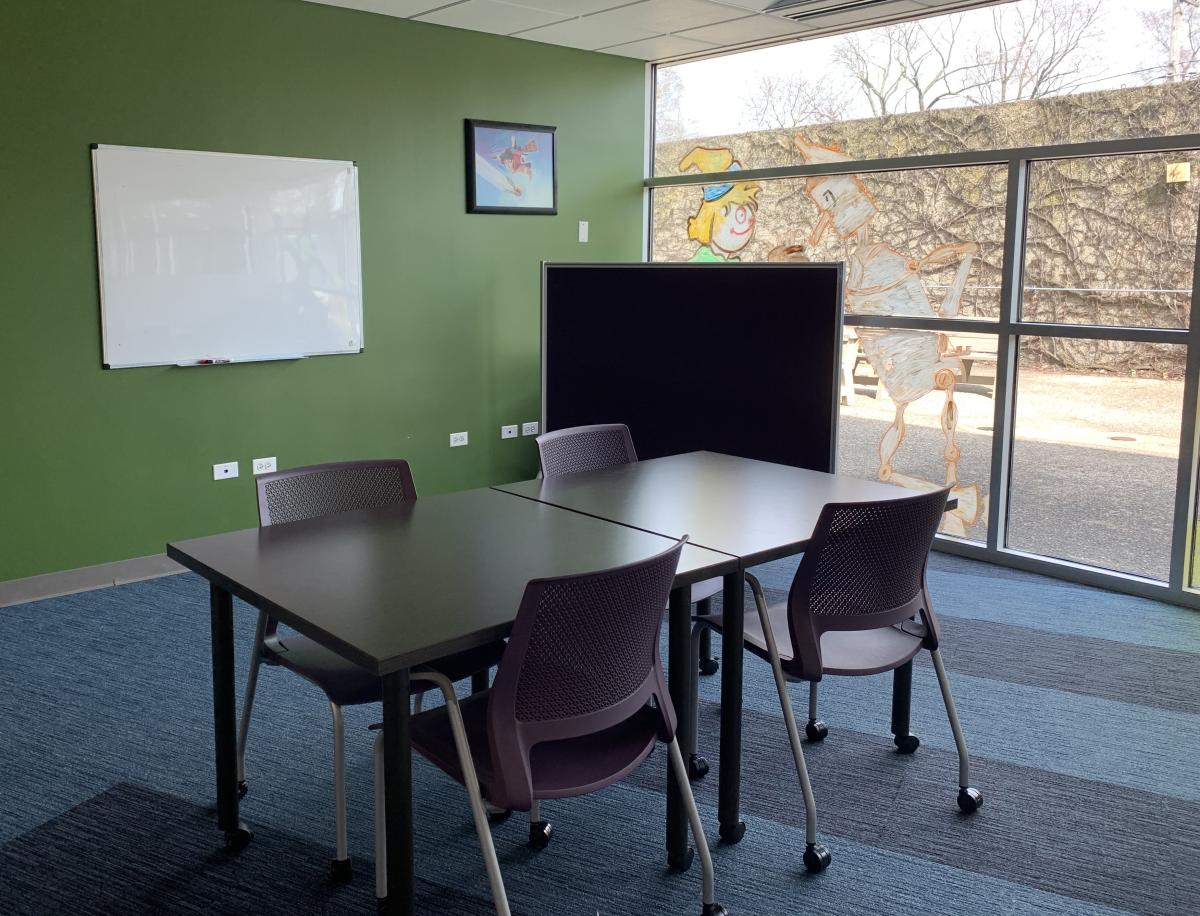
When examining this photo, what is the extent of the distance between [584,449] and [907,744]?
4.76 ft

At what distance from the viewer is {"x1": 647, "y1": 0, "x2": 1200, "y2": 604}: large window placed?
4551 millimetres

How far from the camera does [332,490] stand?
122 inches

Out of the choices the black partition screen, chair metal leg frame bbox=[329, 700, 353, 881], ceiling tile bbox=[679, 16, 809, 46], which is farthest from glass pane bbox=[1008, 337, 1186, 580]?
chair metal leg frame bbox=[329, 700, 353, 881]

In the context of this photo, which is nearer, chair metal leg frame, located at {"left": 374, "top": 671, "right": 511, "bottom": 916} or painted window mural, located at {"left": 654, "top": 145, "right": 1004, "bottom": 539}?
chair metal leg frame, located at {"left": 374, "top": 671, "right": 511, "bottom": 916}

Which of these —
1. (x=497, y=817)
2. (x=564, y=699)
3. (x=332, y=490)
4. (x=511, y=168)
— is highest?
(x=511, y=168)

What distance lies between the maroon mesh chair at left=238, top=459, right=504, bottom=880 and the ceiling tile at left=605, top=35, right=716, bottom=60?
3.58 meters

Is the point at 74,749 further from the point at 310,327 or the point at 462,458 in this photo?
the point at 462,458

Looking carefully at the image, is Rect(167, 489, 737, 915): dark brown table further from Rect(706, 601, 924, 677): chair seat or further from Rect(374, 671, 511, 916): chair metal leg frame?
Rect(706, 601, 924, 677): chair seat

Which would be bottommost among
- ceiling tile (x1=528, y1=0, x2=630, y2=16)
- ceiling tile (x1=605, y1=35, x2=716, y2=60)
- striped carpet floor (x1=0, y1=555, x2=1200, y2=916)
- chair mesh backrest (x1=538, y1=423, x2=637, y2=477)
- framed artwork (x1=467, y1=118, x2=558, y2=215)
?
striped carpet floor (x1=0, y1=555, x2=1200, y2=916)

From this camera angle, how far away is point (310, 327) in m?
5.19

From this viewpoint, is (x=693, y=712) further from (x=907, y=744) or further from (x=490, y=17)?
(x=490, y=17)

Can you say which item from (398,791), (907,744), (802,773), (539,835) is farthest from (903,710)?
(398,791)

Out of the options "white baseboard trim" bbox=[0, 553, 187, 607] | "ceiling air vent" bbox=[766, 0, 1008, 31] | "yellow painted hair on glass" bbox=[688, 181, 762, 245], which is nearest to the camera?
"white baseboard trim" bbox=[0, 553, 187, 607]

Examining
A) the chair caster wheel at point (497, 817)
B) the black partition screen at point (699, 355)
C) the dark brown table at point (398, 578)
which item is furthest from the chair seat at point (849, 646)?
the black partition screen at point (699, 355)
